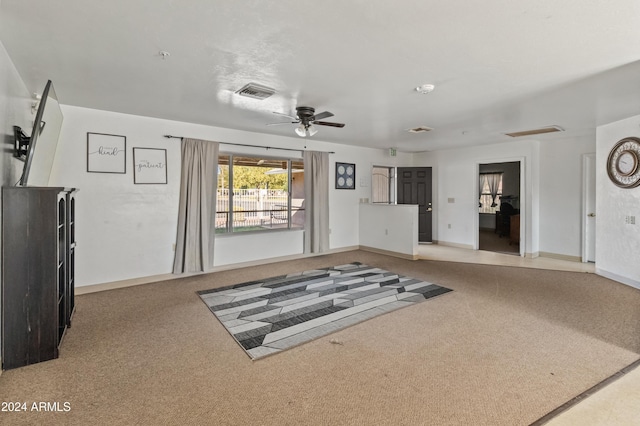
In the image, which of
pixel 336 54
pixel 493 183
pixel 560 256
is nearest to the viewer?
pixel 336 54

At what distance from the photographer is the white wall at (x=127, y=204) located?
4012 mm

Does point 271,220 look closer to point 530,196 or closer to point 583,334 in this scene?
point 583,334

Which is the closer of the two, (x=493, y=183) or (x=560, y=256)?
(x=560, y=256)

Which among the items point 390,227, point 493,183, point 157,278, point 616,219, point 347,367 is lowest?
point 347,367

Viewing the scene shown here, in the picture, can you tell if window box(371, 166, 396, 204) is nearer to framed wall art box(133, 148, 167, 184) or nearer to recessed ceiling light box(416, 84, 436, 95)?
recessed ceiling light box(416, 84, 436, 95)

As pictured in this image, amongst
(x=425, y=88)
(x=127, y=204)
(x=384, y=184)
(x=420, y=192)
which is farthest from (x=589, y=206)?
(x=127, y=204)

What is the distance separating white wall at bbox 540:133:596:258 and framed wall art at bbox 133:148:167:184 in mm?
7156

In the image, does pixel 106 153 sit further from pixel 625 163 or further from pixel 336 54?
pixel 625 163

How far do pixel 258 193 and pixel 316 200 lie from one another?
3.89ft

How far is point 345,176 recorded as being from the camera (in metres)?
6.98

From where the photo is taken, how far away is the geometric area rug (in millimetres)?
2867

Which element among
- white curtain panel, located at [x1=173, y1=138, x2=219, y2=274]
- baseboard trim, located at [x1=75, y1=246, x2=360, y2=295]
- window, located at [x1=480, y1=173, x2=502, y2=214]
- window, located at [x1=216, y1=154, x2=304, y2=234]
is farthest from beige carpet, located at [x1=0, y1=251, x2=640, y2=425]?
window, located at [x1=480, y1=173, x2=502, y2=214]

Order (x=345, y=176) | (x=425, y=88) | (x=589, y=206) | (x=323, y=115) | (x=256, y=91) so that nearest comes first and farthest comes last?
(x=425, y=88) → (x=256, y=91) → (x=323, y=115) → (x=589, y=206) → (x=345, y=176)

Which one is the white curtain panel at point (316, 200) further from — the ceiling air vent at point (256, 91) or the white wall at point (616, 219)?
the white wall at point (616, 219)
